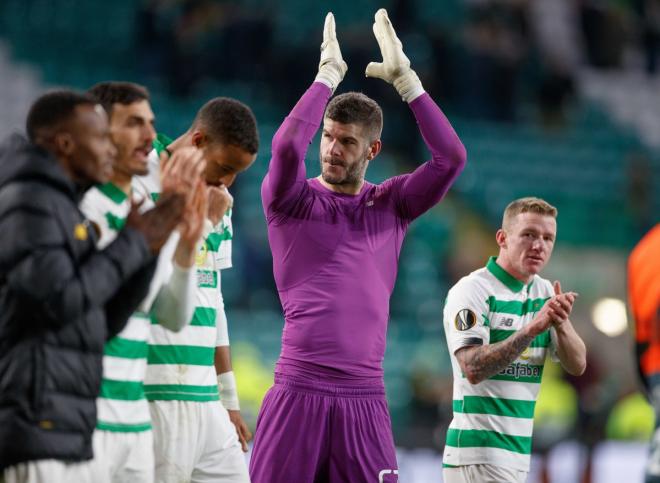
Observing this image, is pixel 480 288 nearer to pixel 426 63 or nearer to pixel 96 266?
pixel 96 266

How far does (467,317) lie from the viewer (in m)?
4.87

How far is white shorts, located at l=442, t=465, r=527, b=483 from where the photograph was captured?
4.72 m

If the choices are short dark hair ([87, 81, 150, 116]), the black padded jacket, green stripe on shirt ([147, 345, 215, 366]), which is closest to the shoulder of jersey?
green stripe on shirt ([147, 345, 215, 366])

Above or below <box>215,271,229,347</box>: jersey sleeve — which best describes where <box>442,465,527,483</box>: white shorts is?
below

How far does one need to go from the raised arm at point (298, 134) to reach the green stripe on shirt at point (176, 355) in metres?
0.87

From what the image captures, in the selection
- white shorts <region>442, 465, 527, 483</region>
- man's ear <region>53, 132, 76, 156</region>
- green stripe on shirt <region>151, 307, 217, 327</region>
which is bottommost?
white shorts <region>442, 465, 527, 483</region>

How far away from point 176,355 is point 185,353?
0.11 ft

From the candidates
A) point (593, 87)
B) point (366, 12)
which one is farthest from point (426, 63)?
point (593, 87)

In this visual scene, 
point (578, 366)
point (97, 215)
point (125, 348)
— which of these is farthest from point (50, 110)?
point (578, 366)

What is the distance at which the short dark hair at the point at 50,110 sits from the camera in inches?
124

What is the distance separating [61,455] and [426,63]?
11.9 metres

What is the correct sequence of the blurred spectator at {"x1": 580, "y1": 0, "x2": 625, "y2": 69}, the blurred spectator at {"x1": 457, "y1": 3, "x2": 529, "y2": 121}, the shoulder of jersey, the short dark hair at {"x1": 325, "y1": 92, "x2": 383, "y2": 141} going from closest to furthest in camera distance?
1. the short dark hair at {"x1": 325, "y1": 92, "x2": 383, "y2": 141}
2. the shoulder of jersey
3. the blurred spectator at {"x1": 457, "y1": 3, "x2": 529, "y2": 121}
4. the blurred spectator at {"x1": 580, "y1": 0, "x2": 625, "y2": 69}

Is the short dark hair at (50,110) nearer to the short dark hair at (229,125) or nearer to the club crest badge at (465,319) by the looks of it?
the short dark hair at (229,125)

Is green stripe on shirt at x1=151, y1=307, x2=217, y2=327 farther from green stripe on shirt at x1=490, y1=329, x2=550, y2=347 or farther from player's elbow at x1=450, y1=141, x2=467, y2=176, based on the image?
green stripe on shirt at x1=490, y1=329, x2=550, y2=347
